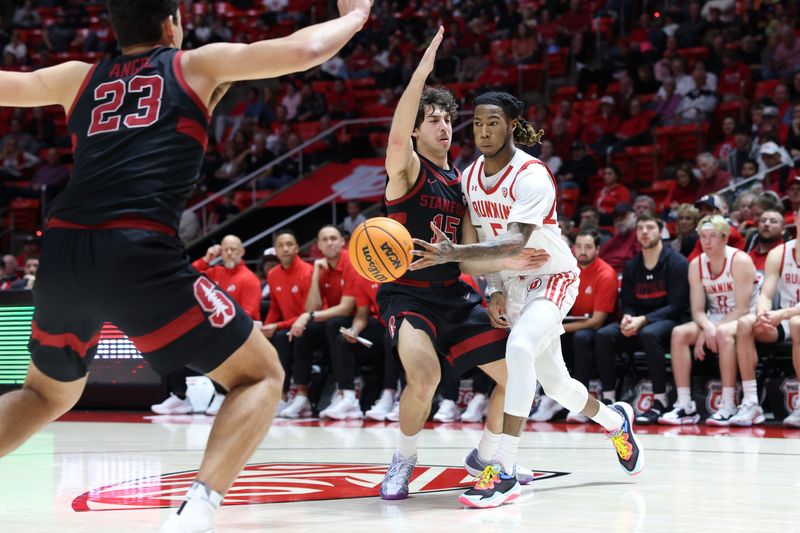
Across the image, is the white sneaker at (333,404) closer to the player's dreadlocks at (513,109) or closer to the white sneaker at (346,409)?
the white sneaker at (346,409)

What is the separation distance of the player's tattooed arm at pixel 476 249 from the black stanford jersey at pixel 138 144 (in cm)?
155

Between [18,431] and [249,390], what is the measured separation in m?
0.82

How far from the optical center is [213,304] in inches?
135

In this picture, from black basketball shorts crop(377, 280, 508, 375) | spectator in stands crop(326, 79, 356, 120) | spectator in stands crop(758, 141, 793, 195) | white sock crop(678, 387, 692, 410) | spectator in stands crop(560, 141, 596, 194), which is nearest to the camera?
black basketball shorts crop(377, 280, 508, 375)

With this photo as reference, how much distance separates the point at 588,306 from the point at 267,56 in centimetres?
702

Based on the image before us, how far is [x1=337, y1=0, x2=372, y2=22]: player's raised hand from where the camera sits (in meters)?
3.72

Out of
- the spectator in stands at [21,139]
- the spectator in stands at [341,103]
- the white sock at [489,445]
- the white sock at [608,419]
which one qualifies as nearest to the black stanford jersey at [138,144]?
the white sock at [489,445]

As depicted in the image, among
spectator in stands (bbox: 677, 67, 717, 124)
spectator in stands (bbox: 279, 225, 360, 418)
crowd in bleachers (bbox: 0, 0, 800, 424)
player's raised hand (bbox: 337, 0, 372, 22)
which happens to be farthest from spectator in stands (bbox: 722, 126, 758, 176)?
player's raised hand (bbox: 337, 0, 372, 22)

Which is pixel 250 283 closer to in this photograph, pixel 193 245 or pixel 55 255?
pixel 193 245

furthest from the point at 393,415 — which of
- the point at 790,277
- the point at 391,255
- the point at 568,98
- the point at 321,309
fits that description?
the point at 568,98

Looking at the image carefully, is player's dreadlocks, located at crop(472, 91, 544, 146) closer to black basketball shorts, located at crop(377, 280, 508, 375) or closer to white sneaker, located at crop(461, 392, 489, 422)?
black basketball shorts, located at crop(377, 280, 508, 375)

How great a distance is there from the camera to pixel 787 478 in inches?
222

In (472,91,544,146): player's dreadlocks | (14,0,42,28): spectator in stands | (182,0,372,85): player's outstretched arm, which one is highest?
(14,0,42,28): spectator in stands

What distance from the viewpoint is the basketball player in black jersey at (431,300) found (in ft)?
17.6
